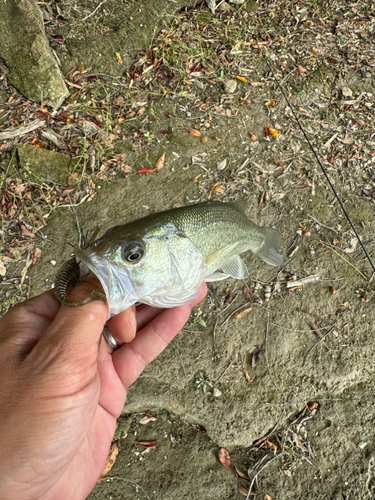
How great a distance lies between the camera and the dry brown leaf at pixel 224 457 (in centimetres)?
324

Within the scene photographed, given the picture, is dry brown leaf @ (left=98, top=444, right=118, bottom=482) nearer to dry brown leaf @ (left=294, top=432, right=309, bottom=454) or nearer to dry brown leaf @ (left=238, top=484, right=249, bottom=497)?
dry brown leaf @ (left=238, top=484, right=249, bottom=497)

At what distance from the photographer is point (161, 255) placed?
7.57ft

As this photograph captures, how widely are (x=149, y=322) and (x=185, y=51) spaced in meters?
3.90

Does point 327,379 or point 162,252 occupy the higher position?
point 162,252

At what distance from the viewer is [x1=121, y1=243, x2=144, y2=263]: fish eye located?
2.12 m

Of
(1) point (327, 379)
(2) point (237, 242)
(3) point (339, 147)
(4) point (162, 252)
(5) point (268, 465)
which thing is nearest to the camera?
(4) point (162, 252)

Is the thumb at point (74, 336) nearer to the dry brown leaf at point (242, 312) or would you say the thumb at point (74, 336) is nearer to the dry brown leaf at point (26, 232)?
the dry brown leaf at point (242, 312)

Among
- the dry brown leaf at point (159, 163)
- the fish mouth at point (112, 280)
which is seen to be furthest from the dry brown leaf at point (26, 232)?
the fish mouth at point (112, 280)

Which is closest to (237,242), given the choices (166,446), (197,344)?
(197,344)

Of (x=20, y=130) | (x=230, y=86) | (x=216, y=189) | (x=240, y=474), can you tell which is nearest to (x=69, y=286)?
(x=240, y=474)

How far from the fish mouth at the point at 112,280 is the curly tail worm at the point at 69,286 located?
6 cm

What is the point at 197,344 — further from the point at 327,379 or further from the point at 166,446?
the point at 327,379

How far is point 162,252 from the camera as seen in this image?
7.59ft

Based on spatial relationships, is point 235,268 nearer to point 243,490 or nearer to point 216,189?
point 216,189
